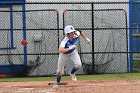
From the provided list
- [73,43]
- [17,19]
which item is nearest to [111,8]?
[17,19]

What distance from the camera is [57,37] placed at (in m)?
18.4

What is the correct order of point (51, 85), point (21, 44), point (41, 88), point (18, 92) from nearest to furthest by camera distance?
1. point (18, 92)
2. point (41, 88)
3. point (51, 85)
4. point (21, 44)

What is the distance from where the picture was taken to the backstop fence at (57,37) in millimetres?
18359

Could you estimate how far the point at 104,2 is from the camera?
18656 mm

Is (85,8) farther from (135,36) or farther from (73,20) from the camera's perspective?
(135,36)

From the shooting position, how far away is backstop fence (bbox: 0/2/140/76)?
18.4m

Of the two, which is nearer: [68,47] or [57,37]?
[68,47]

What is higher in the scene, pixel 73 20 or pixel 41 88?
pixel 73 20

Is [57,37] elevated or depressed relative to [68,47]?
elevated

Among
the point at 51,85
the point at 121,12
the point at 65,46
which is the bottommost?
the point at 51,85

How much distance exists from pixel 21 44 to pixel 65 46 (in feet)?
15.4

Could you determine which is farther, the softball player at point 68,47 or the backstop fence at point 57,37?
the backstop fence at point 57,37

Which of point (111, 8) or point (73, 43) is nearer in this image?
point (73, 43)

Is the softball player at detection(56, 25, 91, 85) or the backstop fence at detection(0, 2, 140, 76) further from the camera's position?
the backstop fence at detection(0, 2, 140, 76)
